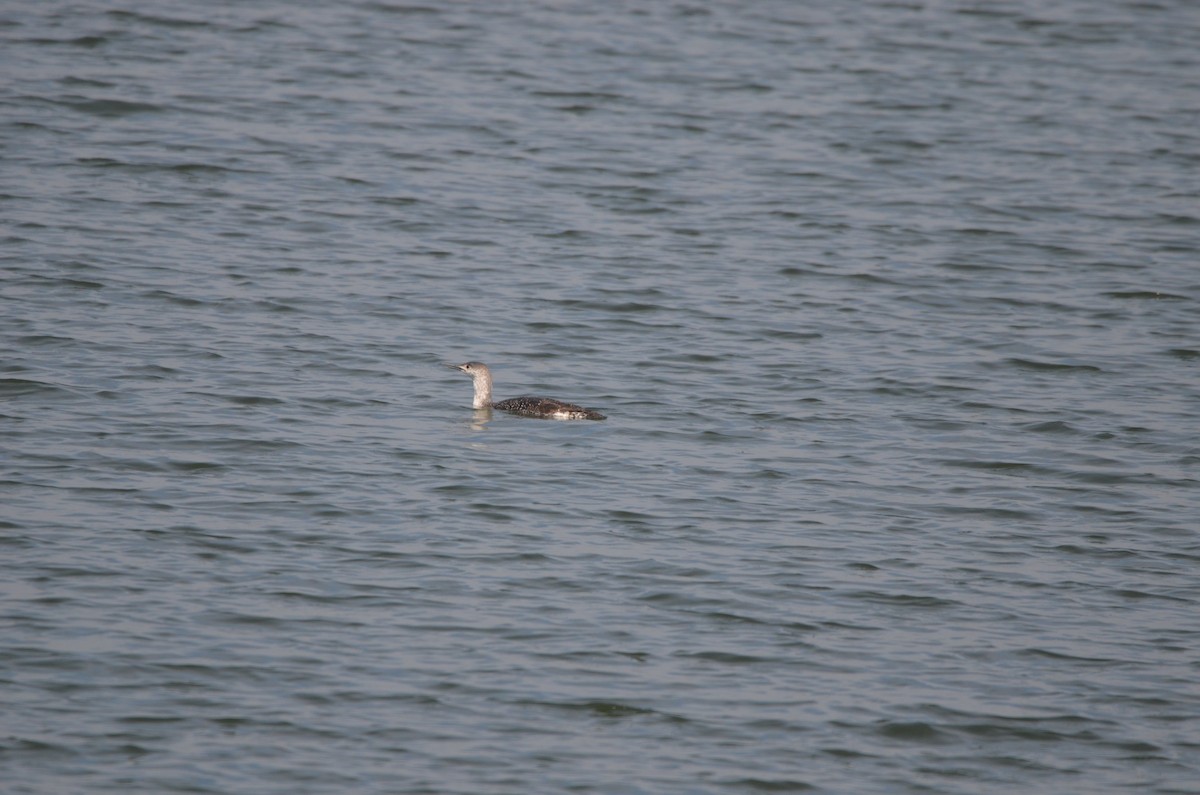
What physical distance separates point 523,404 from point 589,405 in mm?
723

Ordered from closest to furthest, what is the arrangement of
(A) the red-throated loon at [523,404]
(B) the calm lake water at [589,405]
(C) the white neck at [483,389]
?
(B) the calm lake water at [589,405], (A) the red-throated loon at [523,404], (C) the white neck at [483,389]

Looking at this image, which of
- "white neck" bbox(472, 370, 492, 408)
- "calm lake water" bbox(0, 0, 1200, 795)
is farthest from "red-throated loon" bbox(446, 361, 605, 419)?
"calm lake water" bbox(0, 0, 1200, 795)

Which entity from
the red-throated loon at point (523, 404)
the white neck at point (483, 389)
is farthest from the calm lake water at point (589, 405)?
the white neck at point (483, 389)

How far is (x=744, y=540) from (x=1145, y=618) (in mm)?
2825

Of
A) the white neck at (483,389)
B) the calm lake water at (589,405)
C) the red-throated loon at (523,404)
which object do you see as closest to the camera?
the calm lake water at (589,405)

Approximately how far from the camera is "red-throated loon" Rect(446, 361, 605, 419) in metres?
15.3

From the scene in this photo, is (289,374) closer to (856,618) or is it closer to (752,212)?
(856,618)

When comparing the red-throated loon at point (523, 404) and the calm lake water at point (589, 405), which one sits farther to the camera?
the red-throated loon at point (523, 404)

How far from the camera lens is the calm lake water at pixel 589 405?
Answer: 10023 mm

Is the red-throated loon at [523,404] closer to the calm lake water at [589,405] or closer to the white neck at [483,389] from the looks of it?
the white neck at [483,389]

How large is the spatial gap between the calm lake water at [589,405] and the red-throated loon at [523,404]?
18cm

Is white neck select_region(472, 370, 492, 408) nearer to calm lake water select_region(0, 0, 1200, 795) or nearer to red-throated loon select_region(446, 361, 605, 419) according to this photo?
red-throated loon select_region(446, 361, 605, 419)

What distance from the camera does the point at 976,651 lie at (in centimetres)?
1127

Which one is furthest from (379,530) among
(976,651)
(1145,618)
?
(1145,618)
